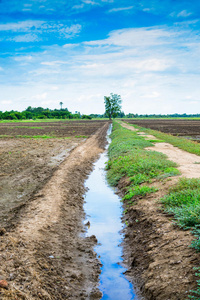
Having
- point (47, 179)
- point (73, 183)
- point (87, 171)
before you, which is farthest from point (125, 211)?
point (87, 171)

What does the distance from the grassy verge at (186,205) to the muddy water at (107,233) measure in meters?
1.44

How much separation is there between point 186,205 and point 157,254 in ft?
5.54

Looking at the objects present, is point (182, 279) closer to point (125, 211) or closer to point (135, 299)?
point (135, 299)

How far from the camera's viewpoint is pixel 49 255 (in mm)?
5105

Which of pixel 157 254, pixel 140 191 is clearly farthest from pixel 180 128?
pixel 157 254

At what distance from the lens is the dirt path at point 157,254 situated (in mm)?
3867

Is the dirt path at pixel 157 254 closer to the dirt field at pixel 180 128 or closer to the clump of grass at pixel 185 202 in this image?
the clump of grass at pixel 185 202

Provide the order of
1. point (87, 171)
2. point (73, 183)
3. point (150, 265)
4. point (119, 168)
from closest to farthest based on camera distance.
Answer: point (150, 265)
point (73, 183)
point (119, 168)
point (87, 171)

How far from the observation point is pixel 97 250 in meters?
5.85

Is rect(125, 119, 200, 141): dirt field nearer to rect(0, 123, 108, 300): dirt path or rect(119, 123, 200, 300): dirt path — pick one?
rect(119, 123, 200, 300): dirt path

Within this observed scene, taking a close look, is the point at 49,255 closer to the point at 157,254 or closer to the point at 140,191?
the point at 157,254

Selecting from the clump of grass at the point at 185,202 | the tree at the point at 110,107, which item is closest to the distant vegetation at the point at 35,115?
the tree at the point at 110,107

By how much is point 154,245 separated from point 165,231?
1.39 ft

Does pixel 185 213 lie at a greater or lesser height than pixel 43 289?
greater
